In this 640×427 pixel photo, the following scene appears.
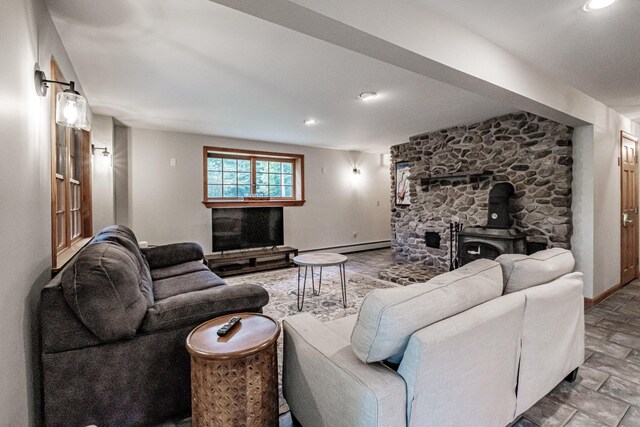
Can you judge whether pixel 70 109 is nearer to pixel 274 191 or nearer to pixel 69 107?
pixel 69 107

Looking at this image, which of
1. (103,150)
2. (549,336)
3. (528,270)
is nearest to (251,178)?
(103,150)

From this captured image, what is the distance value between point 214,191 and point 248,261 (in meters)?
1.41

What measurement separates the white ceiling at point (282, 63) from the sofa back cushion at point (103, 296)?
154cm

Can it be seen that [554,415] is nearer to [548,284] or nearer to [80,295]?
[548,284]

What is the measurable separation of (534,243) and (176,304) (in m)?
4.18

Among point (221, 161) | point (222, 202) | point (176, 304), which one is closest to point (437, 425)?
point (176, 304)

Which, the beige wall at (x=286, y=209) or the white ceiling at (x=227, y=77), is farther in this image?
the beige wall at (x=286, y=209)

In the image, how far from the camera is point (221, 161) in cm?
558

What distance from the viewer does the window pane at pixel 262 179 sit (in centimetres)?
594

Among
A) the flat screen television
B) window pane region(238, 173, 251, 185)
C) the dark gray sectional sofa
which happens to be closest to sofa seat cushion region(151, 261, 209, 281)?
the dark gray sectional sofa

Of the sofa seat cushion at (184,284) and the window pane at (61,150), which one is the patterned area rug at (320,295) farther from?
the window pane at (61,150)

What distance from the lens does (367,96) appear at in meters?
3.41

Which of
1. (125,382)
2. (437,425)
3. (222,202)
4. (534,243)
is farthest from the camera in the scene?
(222,202)

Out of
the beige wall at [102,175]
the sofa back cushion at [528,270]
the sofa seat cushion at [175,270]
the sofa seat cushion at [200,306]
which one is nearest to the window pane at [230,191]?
the beige wall at [102,175]
